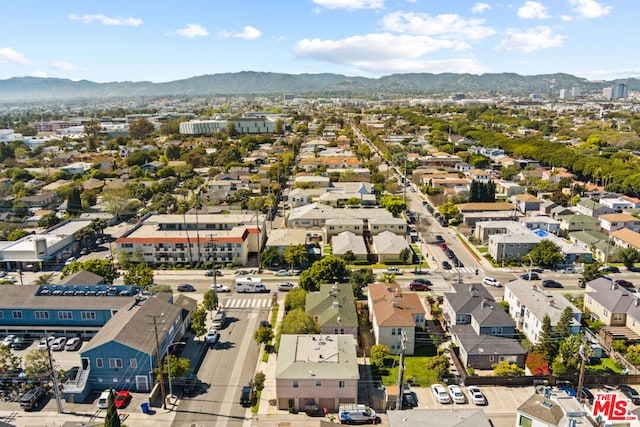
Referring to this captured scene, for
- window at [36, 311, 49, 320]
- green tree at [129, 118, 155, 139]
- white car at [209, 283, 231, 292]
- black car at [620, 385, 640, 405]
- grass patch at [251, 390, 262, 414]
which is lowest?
grass patch at [251, 390, 262, 414]

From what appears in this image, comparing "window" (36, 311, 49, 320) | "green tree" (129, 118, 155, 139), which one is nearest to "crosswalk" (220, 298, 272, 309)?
"window" (36, 311, 49, 320)

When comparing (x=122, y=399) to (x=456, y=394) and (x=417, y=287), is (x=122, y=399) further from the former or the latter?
(x=417, y=287)

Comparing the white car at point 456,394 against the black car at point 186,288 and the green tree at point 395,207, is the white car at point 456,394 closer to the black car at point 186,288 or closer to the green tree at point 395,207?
the black car at point 186,288

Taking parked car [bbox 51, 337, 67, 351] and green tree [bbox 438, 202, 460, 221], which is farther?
green tree [bbox 438, 202, 460, 221]

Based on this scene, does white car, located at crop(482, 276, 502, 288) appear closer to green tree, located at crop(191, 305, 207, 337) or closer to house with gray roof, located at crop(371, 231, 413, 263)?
house with gray roof, located at crop(371, 231, 413, 263)

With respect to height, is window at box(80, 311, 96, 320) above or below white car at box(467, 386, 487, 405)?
above

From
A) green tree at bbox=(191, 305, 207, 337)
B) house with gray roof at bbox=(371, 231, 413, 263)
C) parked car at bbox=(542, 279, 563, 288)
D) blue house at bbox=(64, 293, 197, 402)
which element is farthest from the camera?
house with gray roof at bbox=(371, 231, 413, 263)

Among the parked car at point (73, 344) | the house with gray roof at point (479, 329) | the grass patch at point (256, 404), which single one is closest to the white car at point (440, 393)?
the house with gray roof at point (479, 329)
